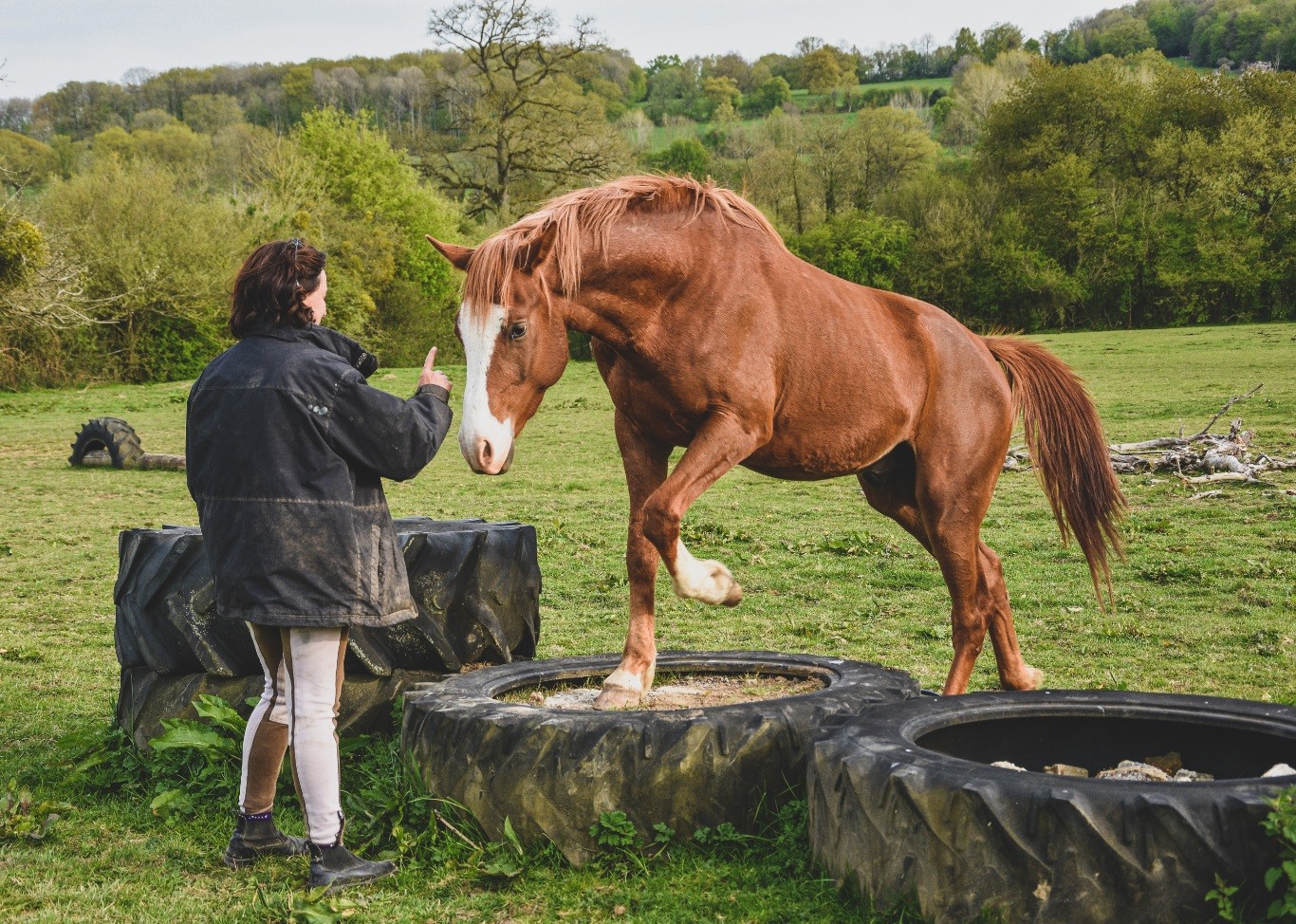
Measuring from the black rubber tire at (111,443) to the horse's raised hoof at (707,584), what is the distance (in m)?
16.7

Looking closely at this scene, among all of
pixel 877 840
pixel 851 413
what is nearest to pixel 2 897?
pixel 877 840

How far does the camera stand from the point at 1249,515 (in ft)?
41.1

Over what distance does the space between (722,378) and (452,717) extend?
65.7 inches

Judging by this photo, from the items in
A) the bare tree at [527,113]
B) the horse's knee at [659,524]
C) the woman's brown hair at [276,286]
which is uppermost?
the bare tree at [527,113]

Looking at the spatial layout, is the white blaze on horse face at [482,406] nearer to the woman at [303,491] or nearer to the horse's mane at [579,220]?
the horse's mane at [579,220]

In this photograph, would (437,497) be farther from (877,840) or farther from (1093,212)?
(1093,212)

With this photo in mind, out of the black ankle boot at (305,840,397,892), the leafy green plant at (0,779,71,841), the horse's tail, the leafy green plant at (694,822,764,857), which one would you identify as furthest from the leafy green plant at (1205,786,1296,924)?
the leafy green plant at (0,779,71,841)

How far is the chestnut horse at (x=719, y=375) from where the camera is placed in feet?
13.9

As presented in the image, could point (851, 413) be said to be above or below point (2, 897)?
above

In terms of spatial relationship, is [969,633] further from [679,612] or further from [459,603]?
[679,612]

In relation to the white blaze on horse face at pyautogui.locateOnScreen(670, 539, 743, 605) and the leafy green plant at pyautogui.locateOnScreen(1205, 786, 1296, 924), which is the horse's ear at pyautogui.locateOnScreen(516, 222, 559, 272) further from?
the leafy green plant at pyautogui.locateOnScreen(1205, 786, 1296, 924)

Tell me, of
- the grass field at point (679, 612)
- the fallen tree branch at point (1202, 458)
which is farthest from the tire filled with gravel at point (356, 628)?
the fallen tree branch at point (1202, 458)

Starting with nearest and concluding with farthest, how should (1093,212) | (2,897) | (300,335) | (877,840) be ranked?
(877,840)
(2,897)
(300,335)
(1093,212)

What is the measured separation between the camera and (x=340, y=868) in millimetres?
4090
